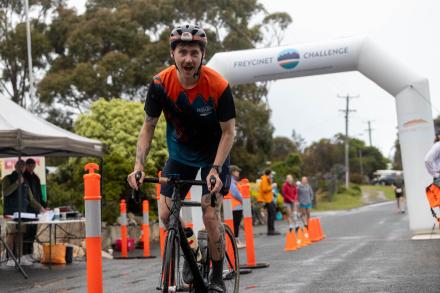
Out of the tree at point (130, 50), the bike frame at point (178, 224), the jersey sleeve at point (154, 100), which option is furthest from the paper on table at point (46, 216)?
the tree at point (130, 50)

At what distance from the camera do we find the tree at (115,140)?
21.3 m

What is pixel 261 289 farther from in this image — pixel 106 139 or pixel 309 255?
pixel 106 139

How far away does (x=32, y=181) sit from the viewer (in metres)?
13.4

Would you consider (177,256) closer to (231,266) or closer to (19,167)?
(231,266)

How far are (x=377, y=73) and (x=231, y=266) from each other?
37.0 ft

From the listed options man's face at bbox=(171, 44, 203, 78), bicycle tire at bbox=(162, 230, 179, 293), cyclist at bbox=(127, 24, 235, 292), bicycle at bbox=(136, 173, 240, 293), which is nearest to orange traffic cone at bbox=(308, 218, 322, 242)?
bicycle at bbox=(136, 173, 240, 293)

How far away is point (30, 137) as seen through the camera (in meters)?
11.1

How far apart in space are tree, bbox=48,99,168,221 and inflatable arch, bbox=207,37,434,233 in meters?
5.41

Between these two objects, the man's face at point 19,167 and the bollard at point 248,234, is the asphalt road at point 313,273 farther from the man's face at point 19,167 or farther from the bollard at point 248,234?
the man's face at point 19,167

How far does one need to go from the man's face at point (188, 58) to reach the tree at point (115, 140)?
15714 millimetres

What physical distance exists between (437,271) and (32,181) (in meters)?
7.92

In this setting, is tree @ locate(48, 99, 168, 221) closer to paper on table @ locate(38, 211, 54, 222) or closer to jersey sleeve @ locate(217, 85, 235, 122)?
paper on table @ locate(38, 211, 54, 222)

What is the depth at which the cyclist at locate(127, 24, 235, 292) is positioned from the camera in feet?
16.9

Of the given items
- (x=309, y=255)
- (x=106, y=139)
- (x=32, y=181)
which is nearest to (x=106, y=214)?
(x=32, y=181)
